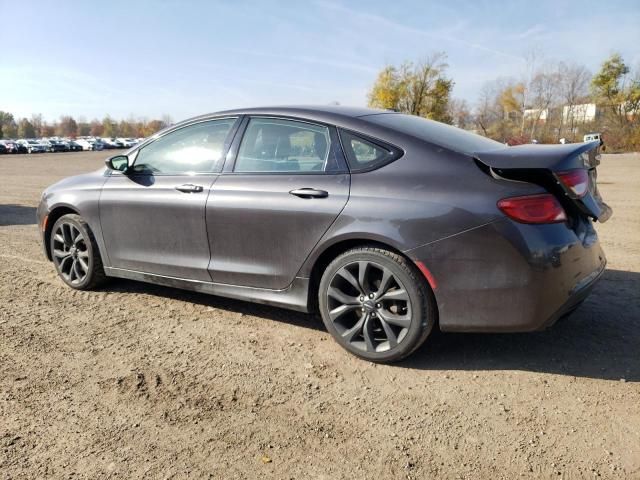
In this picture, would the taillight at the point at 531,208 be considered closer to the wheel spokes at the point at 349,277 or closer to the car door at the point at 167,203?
the wheel spokes at the point at 349,277

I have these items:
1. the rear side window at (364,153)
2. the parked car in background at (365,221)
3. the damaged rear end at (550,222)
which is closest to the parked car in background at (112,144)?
the parked car in background at (365,221)

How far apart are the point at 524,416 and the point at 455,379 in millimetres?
492

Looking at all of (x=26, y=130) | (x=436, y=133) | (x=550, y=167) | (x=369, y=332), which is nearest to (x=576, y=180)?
(x=550, y=167)

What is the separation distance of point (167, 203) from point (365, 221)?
1.75 m

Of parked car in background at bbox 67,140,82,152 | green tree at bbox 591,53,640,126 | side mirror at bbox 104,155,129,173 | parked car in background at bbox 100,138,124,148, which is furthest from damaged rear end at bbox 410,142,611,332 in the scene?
parked car in background at bbox 100,138,124,148

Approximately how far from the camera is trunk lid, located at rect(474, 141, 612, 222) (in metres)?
2.90

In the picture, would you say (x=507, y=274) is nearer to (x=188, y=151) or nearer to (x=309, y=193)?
(x=309, y=193)

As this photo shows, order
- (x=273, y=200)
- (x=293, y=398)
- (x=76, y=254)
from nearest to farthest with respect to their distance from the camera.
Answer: (x=293, y=398) → (x=273, y=200) → (x=76, y=254)

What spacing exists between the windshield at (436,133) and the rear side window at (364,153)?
19cm

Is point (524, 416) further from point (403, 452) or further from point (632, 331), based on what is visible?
point (632, 331)

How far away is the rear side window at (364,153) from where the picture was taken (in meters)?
3.29

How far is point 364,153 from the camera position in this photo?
11.1 ft

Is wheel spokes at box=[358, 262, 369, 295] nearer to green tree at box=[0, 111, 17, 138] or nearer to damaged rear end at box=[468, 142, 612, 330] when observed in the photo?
damaged rear end at box=[468, 142, 612, 330]

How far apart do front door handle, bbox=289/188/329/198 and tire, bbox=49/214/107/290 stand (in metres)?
2.24
